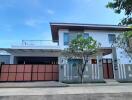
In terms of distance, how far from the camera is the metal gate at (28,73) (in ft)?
65.5

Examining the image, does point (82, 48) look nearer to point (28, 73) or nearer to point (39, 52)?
point (28, 73)

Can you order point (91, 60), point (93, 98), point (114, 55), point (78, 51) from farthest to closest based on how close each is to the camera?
point (91, 60), point (114, 55), point (78, 51), point (93, 98)

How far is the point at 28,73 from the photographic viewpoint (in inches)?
799

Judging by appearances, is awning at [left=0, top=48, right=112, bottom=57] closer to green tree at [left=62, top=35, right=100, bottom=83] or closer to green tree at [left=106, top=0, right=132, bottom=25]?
green tree at [left=62, top=35, right=100, bottom=83]

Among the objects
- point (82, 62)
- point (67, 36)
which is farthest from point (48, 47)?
point (82, 62)

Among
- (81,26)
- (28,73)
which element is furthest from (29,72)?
(81,26)

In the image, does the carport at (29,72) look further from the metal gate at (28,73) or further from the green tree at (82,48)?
the green tree at (82,48)

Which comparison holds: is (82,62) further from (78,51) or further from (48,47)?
(48,47)

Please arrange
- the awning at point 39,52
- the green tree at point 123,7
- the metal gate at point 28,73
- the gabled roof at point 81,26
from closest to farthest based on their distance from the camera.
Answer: the green tree at point 123,7, the metal gate at point 28,73, the awning at point 39,52, the gabled roof at point 81,26

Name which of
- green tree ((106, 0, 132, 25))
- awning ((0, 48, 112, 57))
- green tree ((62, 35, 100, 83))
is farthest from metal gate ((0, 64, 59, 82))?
green tree ((106, 0, 132, 25))

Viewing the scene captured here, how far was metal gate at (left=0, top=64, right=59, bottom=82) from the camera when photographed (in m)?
20.0

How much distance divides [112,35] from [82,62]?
903 cm

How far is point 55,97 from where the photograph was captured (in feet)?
31.1

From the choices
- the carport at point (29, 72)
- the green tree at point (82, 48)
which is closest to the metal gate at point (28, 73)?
the carport at point (29, 72)
